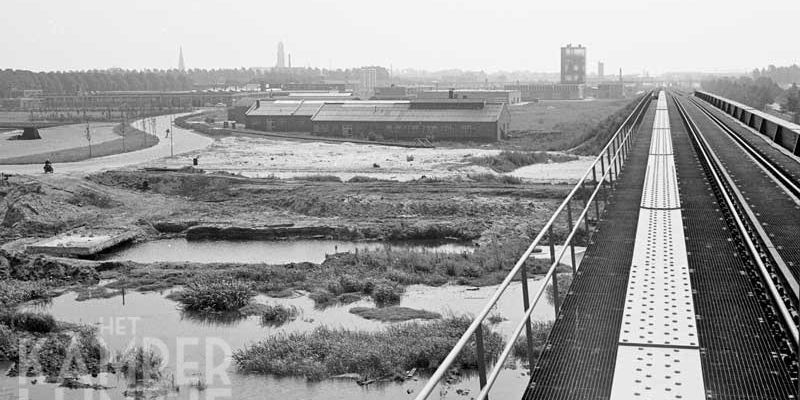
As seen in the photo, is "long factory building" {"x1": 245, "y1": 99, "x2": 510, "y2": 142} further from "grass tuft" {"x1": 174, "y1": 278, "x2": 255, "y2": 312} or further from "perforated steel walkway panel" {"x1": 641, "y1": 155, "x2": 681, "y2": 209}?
"grass tuft" {"x1": 174, "y1": 278, "x2": 255, "y2": 312}

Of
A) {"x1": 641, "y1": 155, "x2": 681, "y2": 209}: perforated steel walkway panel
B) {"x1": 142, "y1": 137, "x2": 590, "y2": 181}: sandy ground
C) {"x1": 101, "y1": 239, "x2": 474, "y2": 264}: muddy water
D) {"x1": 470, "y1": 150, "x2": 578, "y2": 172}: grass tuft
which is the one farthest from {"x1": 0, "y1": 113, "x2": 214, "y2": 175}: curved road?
{"x1": 641, "y1": 155, "x2": 681, "y2": 209}: perforated steel walkway panel

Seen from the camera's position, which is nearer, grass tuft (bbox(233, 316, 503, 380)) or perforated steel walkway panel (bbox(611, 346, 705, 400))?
perforated steel walkway panel (bbox(611, 346, 705, 400))

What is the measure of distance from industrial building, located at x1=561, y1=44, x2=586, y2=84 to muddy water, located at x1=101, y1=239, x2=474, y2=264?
17352 cm

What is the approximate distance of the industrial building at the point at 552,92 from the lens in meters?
155

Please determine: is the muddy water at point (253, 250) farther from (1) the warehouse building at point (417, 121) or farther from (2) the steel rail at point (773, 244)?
(1) the warehouse building at point (417, 121)

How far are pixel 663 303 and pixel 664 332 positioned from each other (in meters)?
0.80

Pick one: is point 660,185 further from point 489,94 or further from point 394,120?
point 489,94

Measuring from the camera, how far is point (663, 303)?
7086 millimetres

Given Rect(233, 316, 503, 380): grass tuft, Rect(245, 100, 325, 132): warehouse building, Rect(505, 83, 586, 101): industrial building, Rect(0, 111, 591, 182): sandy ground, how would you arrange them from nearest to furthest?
Rect(233, 316, 503, 380): grass tuft, Rect(0, 111, 591, 182): sandy ground, Rect(245, 100, 325, 132): warehouse building, Rect(505, 83, 586, 101): industrial building

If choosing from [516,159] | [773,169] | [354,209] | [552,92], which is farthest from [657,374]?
[552,92]

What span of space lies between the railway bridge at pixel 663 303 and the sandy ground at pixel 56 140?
49.9 metres

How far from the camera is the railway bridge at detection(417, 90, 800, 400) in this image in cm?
541

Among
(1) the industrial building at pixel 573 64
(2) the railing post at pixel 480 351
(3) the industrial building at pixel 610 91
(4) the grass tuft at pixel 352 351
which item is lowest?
(4) the grass tuft at pixel 352 351

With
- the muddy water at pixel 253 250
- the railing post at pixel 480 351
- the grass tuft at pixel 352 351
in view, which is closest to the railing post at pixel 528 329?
the railing post at pixel 480 351
